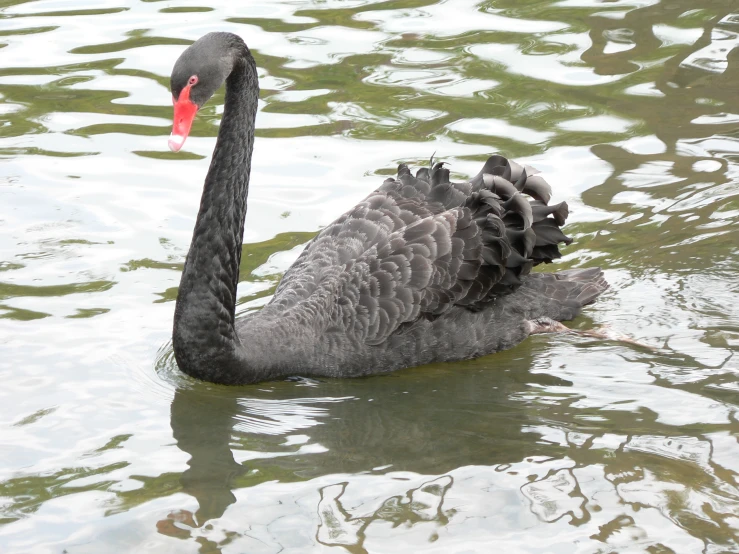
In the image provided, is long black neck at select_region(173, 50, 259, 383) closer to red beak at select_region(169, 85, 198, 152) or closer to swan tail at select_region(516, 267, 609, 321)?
red beak at select_region(169, 85, 198, 152)

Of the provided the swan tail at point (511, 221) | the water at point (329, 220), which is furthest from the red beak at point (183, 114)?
the swan tail at point (511, 221)

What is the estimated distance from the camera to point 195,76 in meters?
5.46

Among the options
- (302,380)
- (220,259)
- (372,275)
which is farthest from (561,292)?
(220,259)

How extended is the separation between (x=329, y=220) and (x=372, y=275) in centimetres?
160

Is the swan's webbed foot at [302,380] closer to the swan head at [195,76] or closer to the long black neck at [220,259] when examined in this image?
the long black neck at [220,259]

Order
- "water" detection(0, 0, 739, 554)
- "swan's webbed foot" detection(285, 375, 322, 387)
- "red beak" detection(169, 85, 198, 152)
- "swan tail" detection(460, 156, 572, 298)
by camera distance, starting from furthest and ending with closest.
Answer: "swan tail" detection(460, 156, 572, 298)
"swan's webbed foot" detection(285, 375, 322, 387)
"red beak" detection(169, 85, 198, 152)
"water" detection(0, 0, 739, 554)

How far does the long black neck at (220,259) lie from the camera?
18.9 feet

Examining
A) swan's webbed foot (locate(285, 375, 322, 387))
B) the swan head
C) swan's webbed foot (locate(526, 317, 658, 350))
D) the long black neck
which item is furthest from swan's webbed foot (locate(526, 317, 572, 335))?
the swan head

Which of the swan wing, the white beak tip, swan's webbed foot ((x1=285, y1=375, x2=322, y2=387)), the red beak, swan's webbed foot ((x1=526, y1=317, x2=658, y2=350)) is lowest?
swan's webbed foot ((x1=285, y1=375, x2=322, y2=387))

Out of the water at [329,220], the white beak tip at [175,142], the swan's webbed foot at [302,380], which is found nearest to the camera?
the water at [329,220]

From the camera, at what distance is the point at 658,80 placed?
9.69m

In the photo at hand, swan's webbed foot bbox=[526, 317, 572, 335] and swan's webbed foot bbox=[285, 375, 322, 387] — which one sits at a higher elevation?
swan's webbed foot bbox=[526, 317, 572, 335]

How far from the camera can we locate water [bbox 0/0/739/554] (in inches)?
186

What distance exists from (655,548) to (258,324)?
2.49 meters
